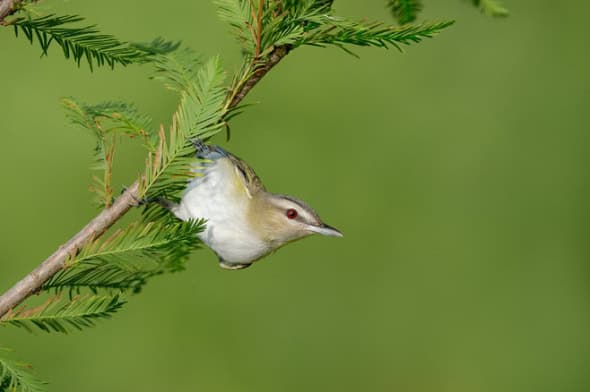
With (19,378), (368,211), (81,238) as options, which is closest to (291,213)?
(81,238)

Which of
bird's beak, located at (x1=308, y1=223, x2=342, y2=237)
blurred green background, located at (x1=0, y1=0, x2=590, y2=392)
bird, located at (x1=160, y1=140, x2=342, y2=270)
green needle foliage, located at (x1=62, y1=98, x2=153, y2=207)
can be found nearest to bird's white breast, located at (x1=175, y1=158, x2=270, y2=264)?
bird, located at (x1=160, y1=140, x2=342, y2=270)

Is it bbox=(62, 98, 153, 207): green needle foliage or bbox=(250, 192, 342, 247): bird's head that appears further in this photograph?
bbox=(250, 192, 342, 247): bird's head

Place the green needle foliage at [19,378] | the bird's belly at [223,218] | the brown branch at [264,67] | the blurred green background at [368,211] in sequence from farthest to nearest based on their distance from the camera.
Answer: the blurred green background at [368,211] < the bird's belly at [223,218] < the brown branch at [264,67] < the green needle foliage at [19,378]

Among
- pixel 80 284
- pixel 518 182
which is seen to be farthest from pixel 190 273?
pixel 80 284

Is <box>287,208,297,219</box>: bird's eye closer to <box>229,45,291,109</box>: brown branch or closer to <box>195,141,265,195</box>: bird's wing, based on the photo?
<box>195,141,265,195</box>: bird's wing

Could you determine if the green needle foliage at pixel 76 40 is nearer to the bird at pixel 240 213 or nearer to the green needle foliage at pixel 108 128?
the green needle foliage at pixel 108 128

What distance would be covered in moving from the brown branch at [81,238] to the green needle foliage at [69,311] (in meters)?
0.02

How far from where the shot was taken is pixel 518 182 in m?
3.56

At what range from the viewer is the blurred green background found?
2.88 m

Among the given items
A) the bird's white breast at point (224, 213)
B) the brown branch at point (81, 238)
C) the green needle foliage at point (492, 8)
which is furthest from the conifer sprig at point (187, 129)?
the bird's white breast at point (224, 213)

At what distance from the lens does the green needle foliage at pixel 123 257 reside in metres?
0.98

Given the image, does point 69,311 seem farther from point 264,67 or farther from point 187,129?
point 264,67

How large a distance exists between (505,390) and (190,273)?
4.56 ft

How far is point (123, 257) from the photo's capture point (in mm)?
1001
